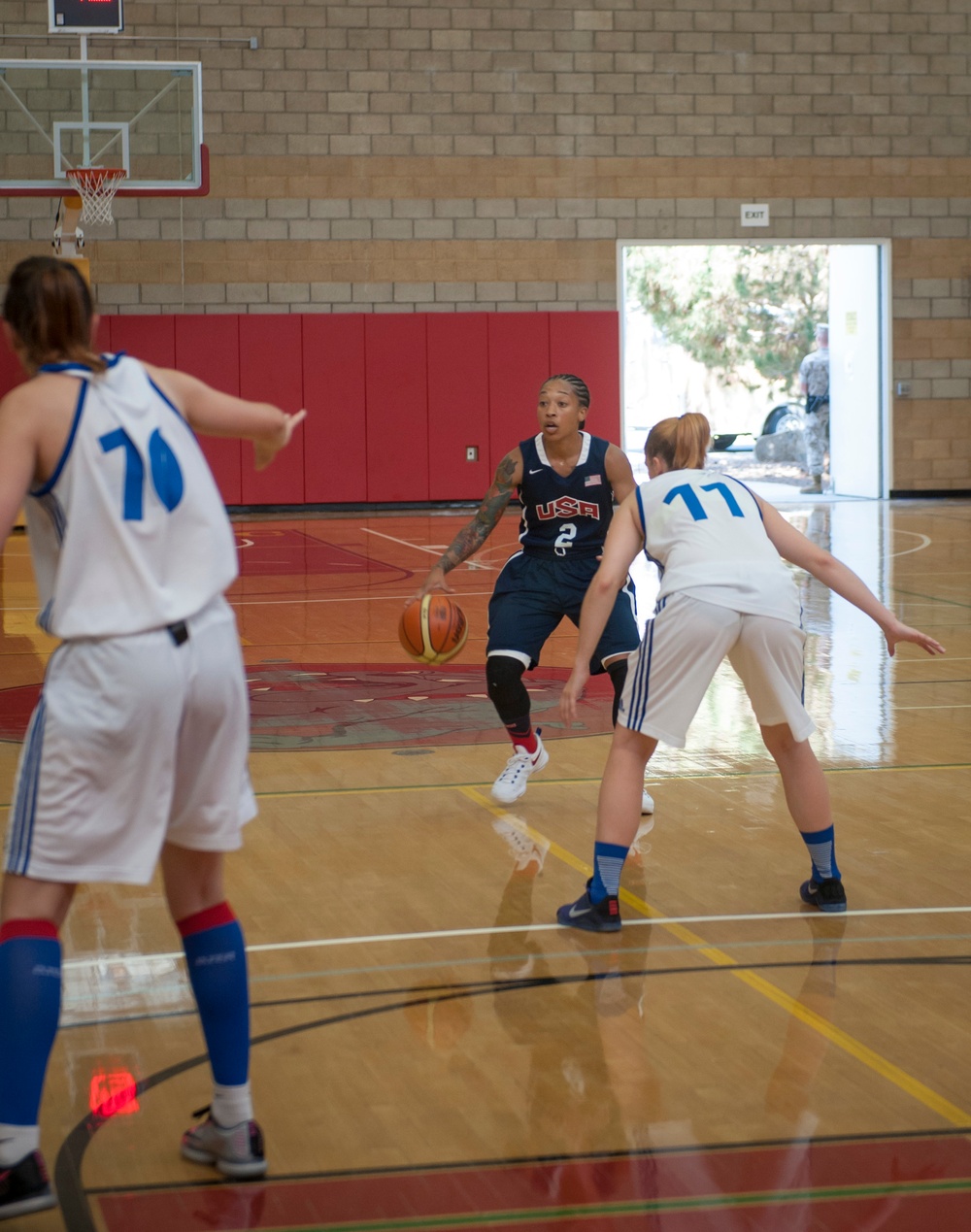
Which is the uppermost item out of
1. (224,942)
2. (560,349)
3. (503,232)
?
(503,232)

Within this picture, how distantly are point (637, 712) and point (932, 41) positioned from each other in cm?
1816

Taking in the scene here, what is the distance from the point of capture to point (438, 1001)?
10.7 ft

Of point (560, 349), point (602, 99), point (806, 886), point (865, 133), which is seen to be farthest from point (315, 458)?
point (806, 886)

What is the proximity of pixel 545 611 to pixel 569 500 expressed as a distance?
0.39m

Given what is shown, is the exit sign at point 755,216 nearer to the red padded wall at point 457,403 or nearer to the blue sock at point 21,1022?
the red padded wall at point 457,403

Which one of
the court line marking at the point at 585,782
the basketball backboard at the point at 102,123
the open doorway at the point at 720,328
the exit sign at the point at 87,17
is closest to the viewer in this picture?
the court line marking at the point at 585,782

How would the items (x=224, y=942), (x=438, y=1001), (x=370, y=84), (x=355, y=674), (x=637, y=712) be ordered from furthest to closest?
(x=370, y=84), (x=355, y=674), (x=637, y=712), (x=438, y=1001), (x=224, y=942)

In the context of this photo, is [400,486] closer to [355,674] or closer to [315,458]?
[315,458]

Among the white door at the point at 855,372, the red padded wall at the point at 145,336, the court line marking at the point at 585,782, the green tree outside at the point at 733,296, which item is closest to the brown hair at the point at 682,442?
the court line marking at the point at 585,782

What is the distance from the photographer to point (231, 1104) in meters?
2.47

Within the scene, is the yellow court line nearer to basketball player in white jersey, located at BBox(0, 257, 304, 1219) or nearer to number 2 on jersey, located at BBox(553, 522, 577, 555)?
number 2 on jersey, located at BBox(553, 522, 577, 555)

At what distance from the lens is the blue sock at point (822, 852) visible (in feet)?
12.7

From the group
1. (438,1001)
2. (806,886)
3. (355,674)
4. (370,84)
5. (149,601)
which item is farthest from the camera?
(370,84)

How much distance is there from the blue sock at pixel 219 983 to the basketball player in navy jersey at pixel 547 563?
2.58 metres
